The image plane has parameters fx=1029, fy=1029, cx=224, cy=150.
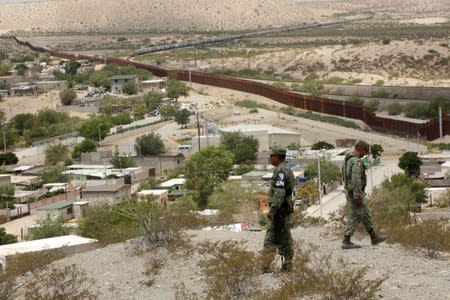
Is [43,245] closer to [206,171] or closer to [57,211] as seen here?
[57,211]

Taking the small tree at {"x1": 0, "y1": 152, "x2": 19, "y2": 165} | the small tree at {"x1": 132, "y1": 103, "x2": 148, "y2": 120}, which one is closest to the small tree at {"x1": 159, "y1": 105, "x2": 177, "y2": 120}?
the small tree at {"x1": 132, "y1": 103, "x2": 148, "y2": 120}

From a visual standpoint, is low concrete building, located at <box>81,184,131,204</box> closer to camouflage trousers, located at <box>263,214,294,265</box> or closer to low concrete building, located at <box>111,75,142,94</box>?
camouflage trousers, located at <box>263,214,294,265</box>

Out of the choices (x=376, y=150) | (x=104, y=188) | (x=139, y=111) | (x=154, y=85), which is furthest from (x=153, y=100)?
(x=104, y=188)

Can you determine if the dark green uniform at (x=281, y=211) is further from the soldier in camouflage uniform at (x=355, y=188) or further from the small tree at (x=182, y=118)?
the small tree at (x=182, y=118)

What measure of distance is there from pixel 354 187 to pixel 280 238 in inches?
40.7

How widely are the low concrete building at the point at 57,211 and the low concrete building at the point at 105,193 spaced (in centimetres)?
96

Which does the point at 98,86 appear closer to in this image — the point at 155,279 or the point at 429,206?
the point at 429,206

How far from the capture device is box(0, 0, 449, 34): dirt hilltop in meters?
175

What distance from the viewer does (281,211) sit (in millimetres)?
8516

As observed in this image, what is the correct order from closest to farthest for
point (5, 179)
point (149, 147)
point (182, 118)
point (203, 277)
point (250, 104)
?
point (203, 277)
point (5, 179)
point (149, 147)
point (182, 118)
point (250, 104)

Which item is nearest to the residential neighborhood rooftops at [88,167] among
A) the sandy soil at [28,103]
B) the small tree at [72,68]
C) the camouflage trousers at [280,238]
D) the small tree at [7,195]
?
the small tree at [7,195]

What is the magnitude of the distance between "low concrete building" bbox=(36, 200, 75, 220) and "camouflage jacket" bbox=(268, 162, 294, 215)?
1568 cm

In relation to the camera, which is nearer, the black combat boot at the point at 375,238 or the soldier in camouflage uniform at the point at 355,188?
the soldier in camouflage uniform at the point at 355,188

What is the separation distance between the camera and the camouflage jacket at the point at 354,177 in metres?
9.15
